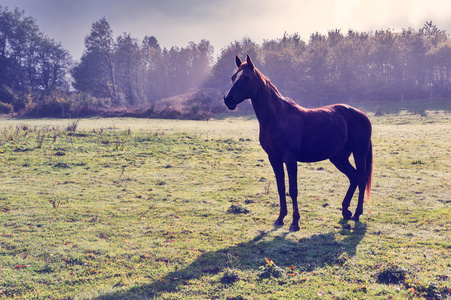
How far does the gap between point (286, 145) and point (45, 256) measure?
17.6 feet

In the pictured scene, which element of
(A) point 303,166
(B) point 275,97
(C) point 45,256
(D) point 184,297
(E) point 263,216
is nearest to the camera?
(D) point 184,297

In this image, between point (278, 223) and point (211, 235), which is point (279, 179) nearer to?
point (278, 223)

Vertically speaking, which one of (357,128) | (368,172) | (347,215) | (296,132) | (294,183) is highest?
(357,128)

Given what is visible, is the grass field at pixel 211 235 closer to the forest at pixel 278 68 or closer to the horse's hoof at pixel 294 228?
the horse's hoof at pixel 294 228

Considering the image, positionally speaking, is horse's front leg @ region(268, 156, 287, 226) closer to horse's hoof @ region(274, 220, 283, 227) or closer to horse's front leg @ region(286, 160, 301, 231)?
horse's hoof @ region(274, 220, 283, 227)

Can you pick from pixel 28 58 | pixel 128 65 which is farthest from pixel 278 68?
pixel 28 58

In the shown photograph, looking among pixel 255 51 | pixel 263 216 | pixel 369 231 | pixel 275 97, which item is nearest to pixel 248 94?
pixel 275 97

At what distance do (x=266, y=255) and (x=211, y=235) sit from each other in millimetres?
1538

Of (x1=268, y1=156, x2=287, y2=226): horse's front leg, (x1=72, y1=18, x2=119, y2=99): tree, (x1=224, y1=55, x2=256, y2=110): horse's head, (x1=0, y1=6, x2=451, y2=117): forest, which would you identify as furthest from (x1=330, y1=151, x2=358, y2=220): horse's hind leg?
(x1=72, y1=18, x2=119, y2=99): tree

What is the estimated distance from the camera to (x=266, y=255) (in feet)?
20.0

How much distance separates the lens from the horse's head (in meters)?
6.75

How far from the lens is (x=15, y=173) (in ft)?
42.6

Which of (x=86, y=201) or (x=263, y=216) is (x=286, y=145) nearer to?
(x=263, y=216)

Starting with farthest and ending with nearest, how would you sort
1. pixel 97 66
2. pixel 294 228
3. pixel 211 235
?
pixel 97 66 → pixel 294 228 → pixel 211 235
